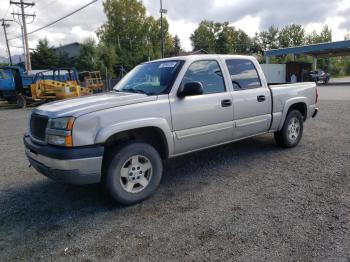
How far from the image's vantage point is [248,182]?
4547 millimetres

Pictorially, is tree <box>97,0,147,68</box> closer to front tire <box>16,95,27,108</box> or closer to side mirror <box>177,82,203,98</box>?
front tire <box>16,95,27,108</box>

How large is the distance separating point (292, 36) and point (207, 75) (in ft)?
304

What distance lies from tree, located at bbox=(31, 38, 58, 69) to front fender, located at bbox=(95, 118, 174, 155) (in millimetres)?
41767

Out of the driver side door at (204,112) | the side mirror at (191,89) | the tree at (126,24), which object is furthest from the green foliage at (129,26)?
the side mirror at (191,89)

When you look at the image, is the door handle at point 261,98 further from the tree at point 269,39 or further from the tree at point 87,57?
the tree at point 269,39

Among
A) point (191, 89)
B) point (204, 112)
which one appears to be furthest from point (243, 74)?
point (191, 89)

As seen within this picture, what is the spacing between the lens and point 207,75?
15.5ft

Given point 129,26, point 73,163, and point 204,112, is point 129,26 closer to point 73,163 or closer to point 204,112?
point 204,112

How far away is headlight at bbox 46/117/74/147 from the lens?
11.2 ft

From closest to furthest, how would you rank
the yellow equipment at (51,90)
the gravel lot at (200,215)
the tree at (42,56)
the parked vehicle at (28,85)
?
1. the gravel lot at (200,215)
2. the yellow equipment at (51,90)
3. the parked vehicle at (28,85)
4. the tree at (42,56)

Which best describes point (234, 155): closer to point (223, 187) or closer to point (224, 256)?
point (223, 187)

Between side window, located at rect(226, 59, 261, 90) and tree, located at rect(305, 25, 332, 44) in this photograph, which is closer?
side window, located at rect(226, 59, 261, 90)

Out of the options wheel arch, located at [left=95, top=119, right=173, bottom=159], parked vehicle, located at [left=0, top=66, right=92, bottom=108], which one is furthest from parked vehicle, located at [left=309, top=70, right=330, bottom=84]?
wheel arch, located at [left=95, top=119, right=173, bottom=159]

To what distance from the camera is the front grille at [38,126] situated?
3771mm
